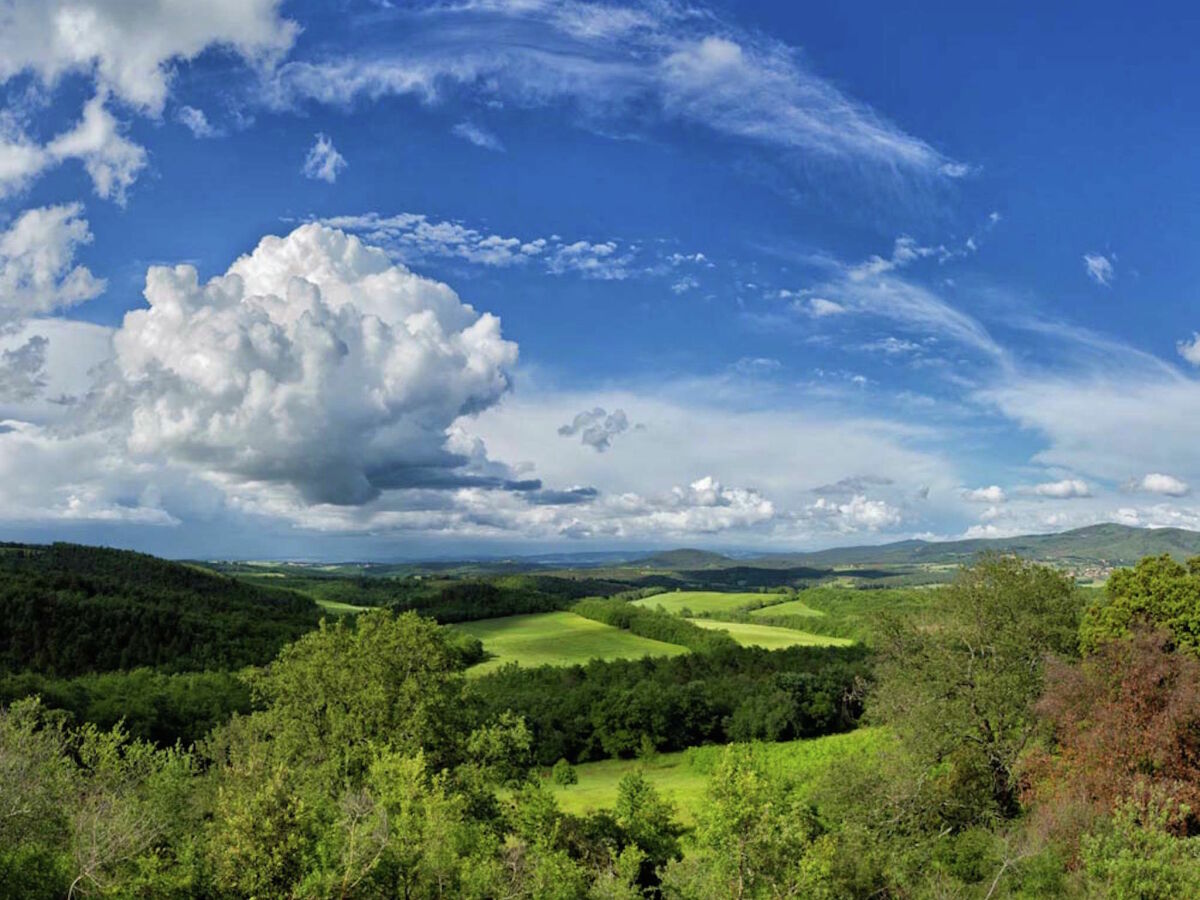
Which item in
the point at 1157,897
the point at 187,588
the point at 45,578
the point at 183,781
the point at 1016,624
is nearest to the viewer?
the point at 1157,897

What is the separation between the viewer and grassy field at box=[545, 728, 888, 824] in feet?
214

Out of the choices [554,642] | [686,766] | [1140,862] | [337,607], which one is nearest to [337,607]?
[337,607]

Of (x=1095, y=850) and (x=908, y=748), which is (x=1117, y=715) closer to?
(x=1095, y=850)

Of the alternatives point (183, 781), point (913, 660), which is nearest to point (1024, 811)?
point (913, 660)

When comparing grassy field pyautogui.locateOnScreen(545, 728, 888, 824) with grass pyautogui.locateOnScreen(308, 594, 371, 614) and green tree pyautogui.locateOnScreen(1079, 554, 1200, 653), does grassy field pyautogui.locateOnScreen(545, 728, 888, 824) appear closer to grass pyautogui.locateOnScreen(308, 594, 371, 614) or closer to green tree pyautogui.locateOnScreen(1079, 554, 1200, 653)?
green tree pyautogui.locateOnScreen(1079, 554, 1200, 653)

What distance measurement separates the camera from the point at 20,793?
972 inches

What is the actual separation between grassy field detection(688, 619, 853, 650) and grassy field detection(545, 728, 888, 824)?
36699mm

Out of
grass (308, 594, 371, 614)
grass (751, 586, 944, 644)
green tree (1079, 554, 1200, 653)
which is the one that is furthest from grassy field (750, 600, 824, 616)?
green tree (1079, 554, 1200, 653)

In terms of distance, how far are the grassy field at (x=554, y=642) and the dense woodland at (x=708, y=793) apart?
58188 millimetres

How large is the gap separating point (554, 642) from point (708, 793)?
343ft

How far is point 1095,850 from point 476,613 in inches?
5311

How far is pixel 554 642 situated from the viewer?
125625 millimetres

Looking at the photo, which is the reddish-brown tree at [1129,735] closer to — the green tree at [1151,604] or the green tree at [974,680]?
the green tree at [1151,604]

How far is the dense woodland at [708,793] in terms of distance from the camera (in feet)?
75.5
